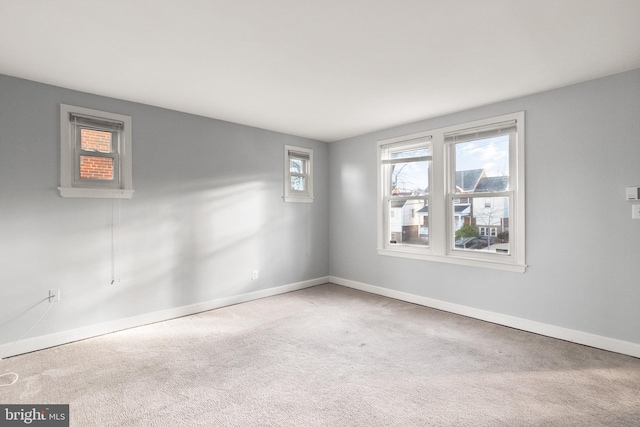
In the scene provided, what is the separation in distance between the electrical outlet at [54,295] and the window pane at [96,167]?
1156 mm

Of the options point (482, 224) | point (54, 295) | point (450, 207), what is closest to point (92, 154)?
point (54, 295)

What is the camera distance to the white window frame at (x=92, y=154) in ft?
10.8

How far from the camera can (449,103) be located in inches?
152

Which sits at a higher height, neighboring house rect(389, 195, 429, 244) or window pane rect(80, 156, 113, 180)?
window pane rect(80, 156, 113, 180)

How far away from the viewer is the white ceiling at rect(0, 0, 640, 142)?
2.11 m

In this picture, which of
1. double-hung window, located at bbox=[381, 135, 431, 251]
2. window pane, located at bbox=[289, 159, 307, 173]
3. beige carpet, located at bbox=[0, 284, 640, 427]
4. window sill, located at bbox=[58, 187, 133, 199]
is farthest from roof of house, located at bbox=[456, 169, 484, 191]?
window sill, located at bbox=[58, 187, 133, 199]

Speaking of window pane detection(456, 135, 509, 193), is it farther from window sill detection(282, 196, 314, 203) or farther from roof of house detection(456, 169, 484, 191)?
window sill detection(282, 196, 314, 203)

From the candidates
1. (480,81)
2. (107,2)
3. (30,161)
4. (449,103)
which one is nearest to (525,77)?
(480,81)

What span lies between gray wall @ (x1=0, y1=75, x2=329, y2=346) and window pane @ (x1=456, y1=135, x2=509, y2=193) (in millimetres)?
2405

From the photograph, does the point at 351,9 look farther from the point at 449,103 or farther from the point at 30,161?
the point at 30,161

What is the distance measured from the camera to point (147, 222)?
3.86 m

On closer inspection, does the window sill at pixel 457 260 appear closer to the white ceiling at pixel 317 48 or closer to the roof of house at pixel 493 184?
the roof of house at pixel 493 184

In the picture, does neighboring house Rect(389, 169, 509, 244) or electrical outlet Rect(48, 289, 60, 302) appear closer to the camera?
electrical outlet Rect(48, 289, 60, 302)

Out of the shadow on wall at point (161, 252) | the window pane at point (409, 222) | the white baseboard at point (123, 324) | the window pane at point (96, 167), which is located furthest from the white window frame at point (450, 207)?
the window pane at point (96, 167)
